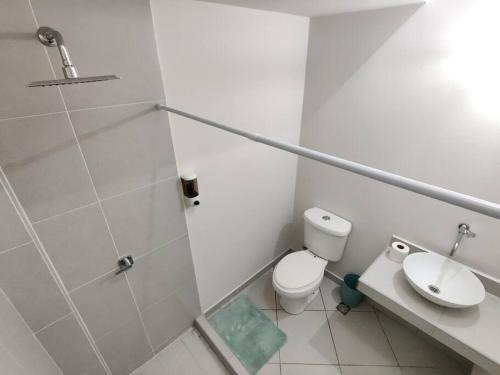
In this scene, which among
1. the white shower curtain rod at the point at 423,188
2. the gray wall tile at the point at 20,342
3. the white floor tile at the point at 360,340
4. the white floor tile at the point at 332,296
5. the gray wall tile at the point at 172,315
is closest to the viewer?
the white shower curtain rod at the point at 423,188

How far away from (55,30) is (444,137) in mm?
1673

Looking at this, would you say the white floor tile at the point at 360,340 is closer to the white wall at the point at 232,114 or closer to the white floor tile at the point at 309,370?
the white floor tile at the point at 309,370

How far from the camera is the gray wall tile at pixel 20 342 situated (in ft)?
2.61

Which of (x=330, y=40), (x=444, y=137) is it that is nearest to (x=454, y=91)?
(x=444, y=137)

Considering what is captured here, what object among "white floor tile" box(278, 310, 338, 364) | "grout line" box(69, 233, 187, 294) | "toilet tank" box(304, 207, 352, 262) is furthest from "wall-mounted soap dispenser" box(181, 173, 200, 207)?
"white floor tile" box(278, 310, 338, 364)

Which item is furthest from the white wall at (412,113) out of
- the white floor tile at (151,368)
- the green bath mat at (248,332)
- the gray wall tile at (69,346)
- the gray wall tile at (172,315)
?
the gray wall tile at (69,346)

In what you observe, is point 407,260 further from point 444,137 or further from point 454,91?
point 454,91

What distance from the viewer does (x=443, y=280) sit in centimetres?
130

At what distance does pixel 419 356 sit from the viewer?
1595mm

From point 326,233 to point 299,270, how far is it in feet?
1.11

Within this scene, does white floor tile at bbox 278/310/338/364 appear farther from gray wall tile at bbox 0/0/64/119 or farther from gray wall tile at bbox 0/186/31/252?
gray wall tile at bbox 0/0/64/119

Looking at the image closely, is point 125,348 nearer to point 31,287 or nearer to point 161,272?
point 161,272

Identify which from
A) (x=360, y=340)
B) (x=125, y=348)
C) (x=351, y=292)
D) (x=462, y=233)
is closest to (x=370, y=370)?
(x=360, y=340)

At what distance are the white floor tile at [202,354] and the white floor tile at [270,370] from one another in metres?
0.23
